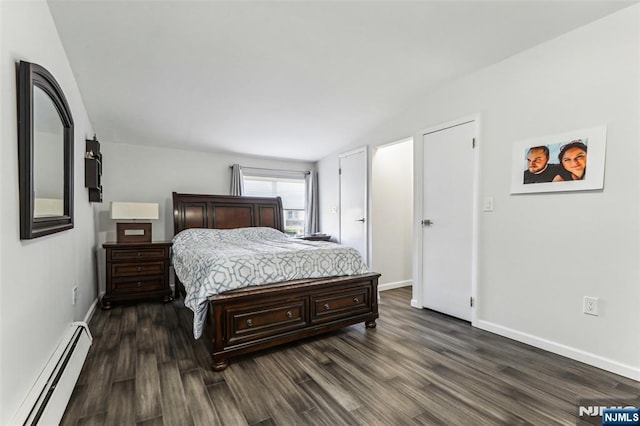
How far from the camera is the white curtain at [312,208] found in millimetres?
5535

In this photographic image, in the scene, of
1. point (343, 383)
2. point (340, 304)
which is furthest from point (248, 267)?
point (343, 383)

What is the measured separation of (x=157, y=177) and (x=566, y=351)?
510 cm

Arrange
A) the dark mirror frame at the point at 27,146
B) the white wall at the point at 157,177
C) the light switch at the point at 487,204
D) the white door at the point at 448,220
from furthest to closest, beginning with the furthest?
the white wall at the point at 157,177
the white door at the point at 448,220
the light switch at the point at 487,204
the dark mirror frame at the point at 27,146

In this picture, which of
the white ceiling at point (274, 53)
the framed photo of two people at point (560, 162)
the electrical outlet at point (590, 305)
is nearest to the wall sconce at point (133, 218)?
the white ceiling at point (274, 53)

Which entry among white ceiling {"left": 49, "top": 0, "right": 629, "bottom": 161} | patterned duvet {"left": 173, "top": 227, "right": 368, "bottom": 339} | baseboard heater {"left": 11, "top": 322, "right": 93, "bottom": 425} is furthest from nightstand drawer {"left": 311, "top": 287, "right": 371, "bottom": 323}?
white ceiling {"left": 49, "top": 0, "right": 629, "bottom": 161}

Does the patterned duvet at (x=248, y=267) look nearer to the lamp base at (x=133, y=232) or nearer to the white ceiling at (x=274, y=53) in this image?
the lamp base at (x=133, y=232)

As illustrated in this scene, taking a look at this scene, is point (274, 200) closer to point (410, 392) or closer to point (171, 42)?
point (171, 42)

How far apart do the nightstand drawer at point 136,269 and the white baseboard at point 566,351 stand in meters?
3.75

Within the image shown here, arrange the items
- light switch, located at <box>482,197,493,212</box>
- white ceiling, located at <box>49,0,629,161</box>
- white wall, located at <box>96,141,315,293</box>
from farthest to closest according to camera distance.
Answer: white wall, located at <box>96,141,315,293</box>, light switch, located at <box>482,197,493,212</box>, white ceiling, located at <box>49,0,629,161</box>

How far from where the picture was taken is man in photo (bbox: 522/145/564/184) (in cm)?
241

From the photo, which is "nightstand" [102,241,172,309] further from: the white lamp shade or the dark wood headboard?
the dark wood headboard

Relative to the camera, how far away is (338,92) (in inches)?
132

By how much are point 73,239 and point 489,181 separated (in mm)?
3808

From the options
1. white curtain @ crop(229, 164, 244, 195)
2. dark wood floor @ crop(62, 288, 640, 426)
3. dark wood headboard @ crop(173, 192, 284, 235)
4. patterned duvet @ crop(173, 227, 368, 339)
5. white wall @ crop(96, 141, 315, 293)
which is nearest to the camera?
dark wood floor @ crop(62, 288, 640, 426)
